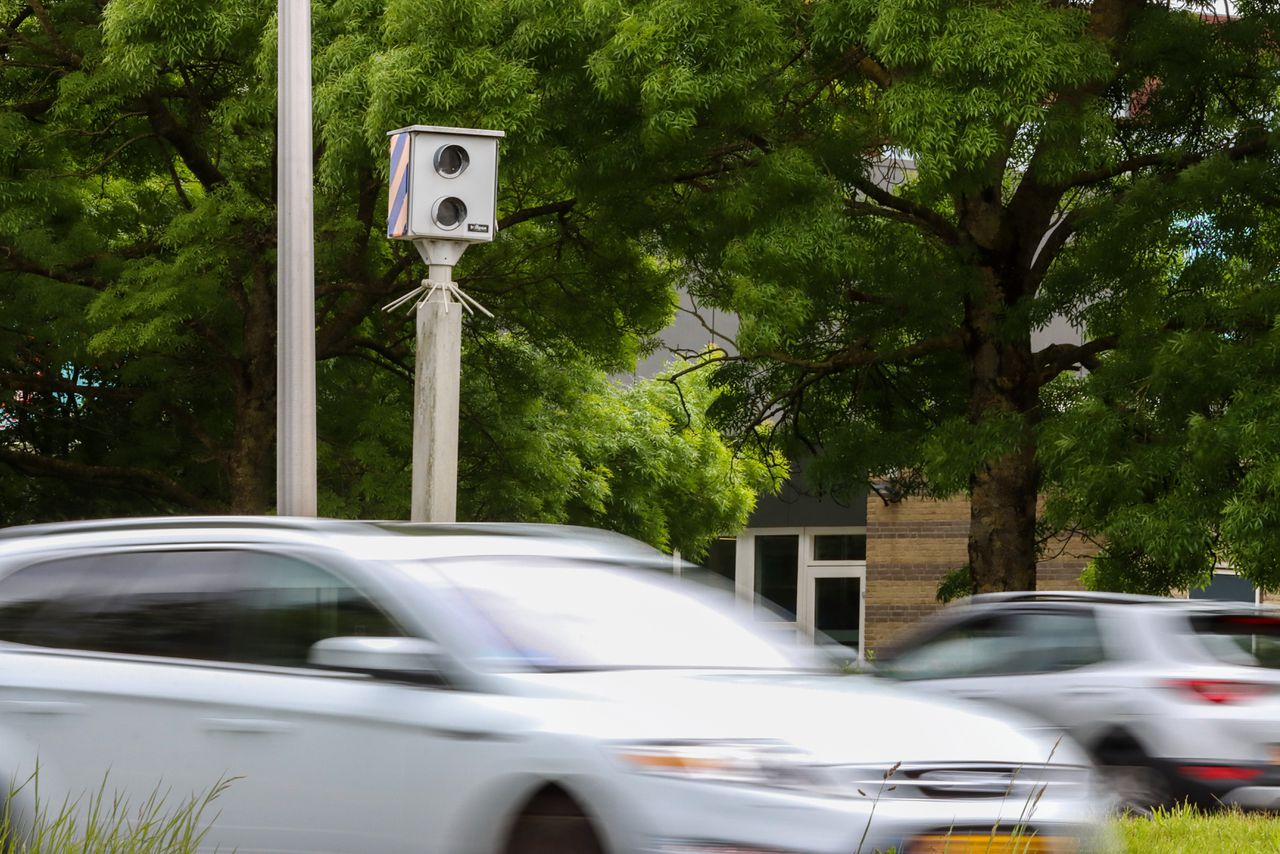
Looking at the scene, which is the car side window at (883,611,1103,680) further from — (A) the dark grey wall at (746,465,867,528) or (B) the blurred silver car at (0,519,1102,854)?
(A) the dark grey wall at (746,465,867,528)

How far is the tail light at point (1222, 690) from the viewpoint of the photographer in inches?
375

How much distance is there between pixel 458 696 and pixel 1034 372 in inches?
542

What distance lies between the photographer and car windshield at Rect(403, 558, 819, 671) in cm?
617

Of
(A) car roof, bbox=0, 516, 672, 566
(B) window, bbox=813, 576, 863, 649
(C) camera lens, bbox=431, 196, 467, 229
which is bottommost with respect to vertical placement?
(B) window, bbox=813, 576, 863, 649

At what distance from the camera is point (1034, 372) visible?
740 inches

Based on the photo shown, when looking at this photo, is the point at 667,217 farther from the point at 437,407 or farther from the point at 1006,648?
the point at 1006,648

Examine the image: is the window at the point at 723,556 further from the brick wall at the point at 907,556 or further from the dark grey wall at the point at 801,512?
the brick wall at the point at 907,556

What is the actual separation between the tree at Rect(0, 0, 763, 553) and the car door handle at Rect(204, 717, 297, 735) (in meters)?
9.91

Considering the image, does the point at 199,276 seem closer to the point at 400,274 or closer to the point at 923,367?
the point at 400,274

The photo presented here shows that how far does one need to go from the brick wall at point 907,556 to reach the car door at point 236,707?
27.6 m

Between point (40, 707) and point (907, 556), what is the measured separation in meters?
28.8

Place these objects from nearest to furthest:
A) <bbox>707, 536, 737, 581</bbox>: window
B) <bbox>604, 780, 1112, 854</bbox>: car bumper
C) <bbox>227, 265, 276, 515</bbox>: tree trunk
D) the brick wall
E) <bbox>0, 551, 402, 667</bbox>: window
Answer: <bbox>604, 780, 1112, 854</bbox>: car bumper < <bbox>0, 551, 402, 667</bbox>: window < <bbox>227, 265, 276, 515</bbox>: tree trunk < the brick wall < <bbox>707, 536, 737, 581</bbox>: window

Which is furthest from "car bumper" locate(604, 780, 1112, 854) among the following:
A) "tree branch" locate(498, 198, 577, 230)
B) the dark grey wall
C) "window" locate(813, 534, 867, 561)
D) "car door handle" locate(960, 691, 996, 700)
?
"window" locate(813, 534, 867, 561)

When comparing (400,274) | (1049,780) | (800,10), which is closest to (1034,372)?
(800,10)
